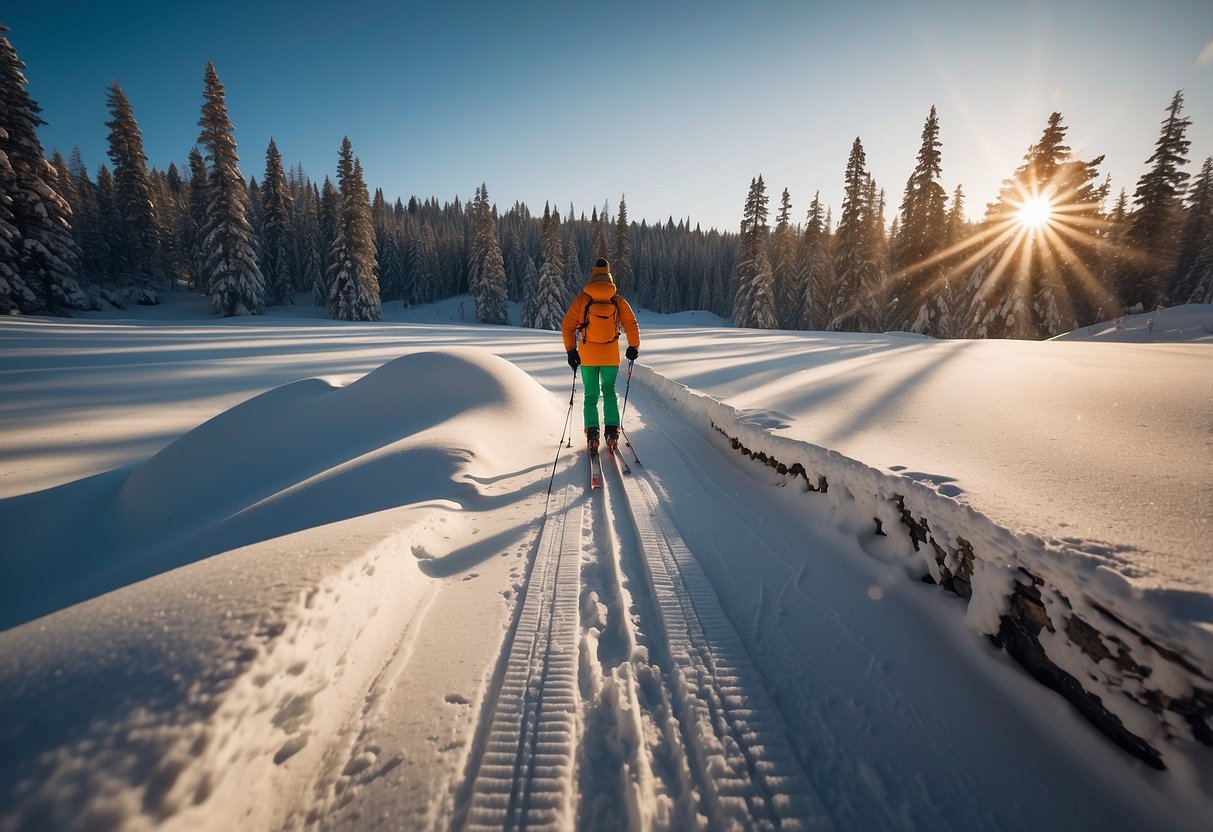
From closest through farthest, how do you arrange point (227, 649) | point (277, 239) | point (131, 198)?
point (227, 649), point (131, 198), point (277, 239)

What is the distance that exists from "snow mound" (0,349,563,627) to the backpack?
1.63 meters

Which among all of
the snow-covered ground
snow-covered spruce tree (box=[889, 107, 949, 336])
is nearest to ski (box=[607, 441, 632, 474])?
the snow-covered ground

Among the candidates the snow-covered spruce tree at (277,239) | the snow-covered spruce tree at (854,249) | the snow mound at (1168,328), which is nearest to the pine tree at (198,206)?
the snow-covered spruce tree at (277,239)

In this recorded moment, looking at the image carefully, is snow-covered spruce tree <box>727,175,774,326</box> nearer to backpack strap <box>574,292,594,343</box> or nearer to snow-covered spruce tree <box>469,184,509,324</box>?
snow-covered spruce tree <box>469,184,509,324</box>

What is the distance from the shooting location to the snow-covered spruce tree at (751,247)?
35.5 meters

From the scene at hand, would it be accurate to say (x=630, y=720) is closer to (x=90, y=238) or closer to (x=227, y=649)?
(x=227, y=649)

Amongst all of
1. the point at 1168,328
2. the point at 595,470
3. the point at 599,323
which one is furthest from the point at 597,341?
the point at 1168,328

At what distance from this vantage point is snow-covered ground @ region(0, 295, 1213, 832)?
1.45m

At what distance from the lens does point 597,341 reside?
518 centimetres

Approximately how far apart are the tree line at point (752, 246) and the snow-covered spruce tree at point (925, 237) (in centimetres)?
10

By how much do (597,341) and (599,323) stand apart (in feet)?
0.71

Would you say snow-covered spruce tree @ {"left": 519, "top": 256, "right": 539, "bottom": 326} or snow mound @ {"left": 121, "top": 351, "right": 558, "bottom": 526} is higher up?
snow-covered spruce tree @ {"left": 519, "top": 256, "right": 539, "bottom": 326}

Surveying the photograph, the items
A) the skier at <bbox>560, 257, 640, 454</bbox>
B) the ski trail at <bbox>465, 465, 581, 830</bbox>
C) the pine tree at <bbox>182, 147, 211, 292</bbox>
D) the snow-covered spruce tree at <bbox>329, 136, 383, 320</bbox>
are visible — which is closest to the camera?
the ski trail at <bbox>465, 465, 581, 830</bbox>

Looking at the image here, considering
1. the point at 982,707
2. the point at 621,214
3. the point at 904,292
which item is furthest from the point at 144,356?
the point at 621,214
